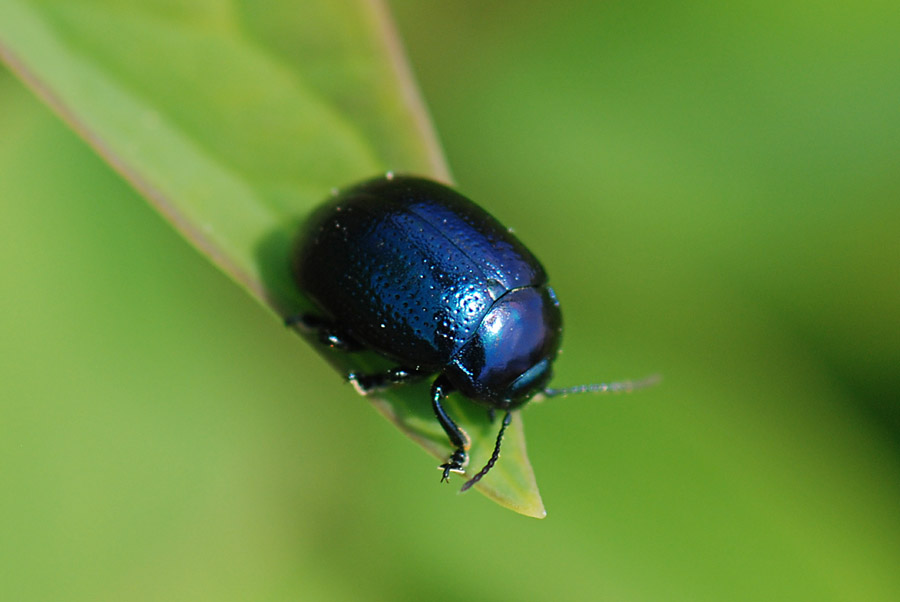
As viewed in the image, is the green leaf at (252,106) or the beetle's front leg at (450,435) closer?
the green leaf at (252,106)

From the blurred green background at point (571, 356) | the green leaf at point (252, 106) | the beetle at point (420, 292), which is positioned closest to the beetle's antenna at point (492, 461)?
the green leaf at point (252, 106)

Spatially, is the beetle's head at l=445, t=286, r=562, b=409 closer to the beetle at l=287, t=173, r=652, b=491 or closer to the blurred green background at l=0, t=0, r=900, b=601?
the beetle at l=287, t=173, r=652, b=491

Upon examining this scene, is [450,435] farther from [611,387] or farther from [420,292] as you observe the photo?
[611,387]

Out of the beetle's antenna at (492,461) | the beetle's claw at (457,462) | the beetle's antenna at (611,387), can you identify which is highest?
the beetle's antenna at (492,461)

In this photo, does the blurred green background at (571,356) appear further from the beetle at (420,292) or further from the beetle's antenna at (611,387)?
the beetle at (420,292)

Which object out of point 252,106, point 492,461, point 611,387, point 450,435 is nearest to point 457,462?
point 450,435

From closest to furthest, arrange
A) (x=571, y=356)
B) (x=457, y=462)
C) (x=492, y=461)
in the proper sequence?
(x=492, y=461), (x=457, y=462), (x=571, y=356)
